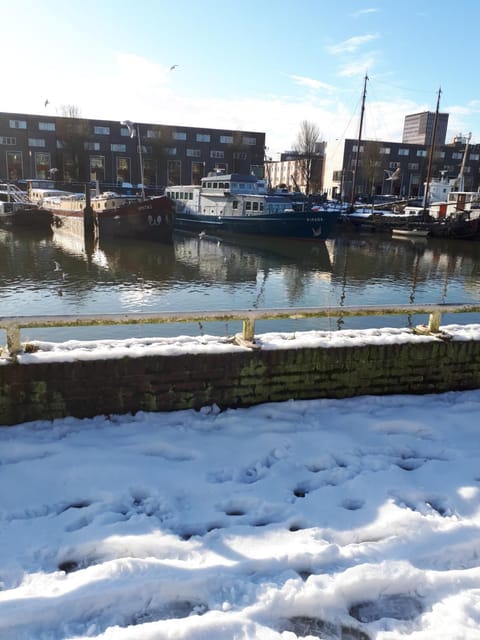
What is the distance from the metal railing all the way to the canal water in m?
3.02

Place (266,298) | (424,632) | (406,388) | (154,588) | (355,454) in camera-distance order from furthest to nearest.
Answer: (266,298)
(406,388)
(355,454)
(154,588)
(424,632)

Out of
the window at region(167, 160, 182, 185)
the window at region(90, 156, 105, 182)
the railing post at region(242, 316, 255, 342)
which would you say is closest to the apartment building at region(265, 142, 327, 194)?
the window at region(167, 160, 182, 185)

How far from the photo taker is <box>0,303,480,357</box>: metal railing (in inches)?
188

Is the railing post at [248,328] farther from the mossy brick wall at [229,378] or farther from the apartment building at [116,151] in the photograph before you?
the apartment building at [116,151]

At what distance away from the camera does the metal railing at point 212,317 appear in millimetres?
4785

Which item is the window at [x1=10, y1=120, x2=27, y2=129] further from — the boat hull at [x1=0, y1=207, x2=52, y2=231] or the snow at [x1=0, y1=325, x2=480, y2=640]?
the snow at [x1=0, y1=325, x2=480, y2=640]

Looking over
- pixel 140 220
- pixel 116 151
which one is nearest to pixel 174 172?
pixel 116 151

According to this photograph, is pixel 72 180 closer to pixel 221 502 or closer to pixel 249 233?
pixel 249 233

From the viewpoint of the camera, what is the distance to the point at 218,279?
20047mm

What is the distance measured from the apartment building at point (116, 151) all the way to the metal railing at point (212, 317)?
6327 cm

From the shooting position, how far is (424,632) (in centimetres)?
265

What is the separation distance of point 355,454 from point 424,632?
195 centimetres

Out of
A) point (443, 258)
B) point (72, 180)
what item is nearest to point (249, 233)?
point (443, 258)

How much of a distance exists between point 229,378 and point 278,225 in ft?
104
